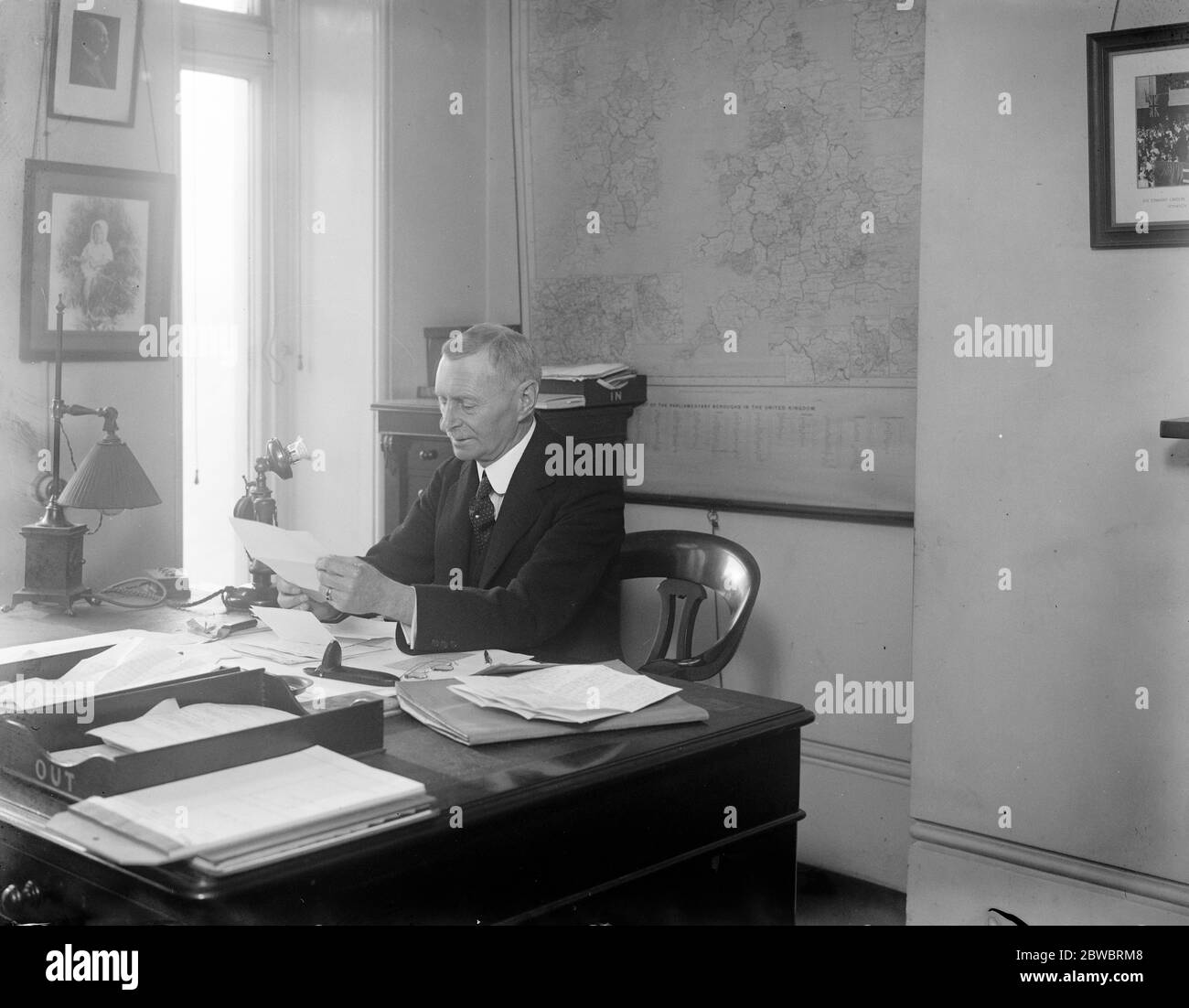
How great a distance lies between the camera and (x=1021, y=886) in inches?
113

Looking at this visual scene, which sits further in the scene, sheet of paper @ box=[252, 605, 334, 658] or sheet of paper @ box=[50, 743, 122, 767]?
sheet of paper @ box=[252, 605, 334, 658]

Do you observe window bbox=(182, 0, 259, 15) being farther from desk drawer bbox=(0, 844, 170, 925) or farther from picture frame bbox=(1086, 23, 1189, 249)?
desk drawer bbox=(0, 844, 170, 925)

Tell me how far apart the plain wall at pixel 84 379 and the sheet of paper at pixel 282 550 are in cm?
116

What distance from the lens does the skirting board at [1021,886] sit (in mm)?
2699

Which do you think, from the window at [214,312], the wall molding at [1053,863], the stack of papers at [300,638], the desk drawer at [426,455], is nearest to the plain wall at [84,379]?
the window at [214,312]

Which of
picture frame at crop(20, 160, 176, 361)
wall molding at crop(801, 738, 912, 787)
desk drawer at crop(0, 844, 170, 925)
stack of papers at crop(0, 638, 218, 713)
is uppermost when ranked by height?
picture frame at crop(20, 160, 176, 361)

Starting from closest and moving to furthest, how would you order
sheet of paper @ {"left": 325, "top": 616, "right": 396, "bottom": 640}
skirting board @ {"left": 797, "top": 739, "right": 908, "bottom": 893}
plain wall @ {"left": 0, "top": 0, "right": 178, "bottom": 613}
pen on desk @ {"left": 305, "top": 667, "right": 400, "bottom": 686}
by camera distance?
pen on desk @ {"left": 305, "top": 667, "right": 400, "bottom": 686}
sheet of paper @ {"left": 325, "top": 616, "right": 396, "bottom": 640}
plain wall @ {"left": 0, "top": 0, "right": 178, "bottom": 613}
skirting board @ {"left": 797, "top": 739, "right": 908, "bottom": 893}

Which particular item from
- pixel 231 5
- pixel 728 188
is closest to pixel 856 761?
pixel 728 188

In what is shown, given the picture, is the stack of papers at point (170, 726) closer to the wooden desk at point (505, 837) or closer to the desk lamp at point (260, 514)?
the wooden desk at point (505, 837)

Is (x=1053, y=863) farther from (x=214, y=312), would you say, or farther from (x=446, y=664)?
(x=214, y=312)

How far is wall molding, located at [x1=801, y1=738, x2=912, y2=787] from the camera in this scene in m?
3.60

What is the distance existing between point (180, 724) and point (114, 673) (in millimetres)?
314

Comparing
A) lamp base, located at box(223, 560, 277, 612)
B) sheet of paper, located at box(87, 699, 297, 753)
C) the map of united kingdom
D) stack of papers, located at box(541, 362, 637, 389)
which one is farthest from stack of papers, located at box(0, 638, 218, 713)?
the map of united kingdom

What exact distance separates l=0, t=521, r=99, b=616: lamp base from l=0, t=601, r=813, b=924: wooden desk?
150 centimetres
